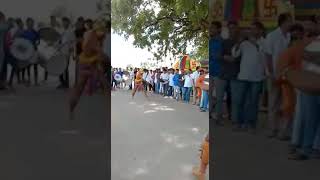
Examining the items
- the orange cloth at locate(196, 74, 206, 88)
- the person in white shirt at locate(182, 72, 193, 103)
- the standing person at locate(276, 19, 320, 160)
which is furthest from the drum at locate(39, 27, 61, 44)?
the person in white shirt at locate(182, 72, 193, 103)

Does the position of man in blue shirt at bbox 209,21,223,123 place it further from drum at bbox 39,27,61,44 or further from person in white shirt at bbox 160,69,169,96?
person in white shirt at bbox 160,69,169,96

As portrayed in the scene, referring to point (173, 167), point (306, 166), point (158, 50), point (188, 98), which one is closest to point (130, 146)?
point (173, 167)

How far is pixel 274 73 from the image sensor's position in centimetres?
411

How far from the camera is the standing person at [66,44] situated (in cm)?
408

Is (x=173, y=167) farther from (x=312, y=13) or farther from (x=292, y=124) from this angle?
(x=312, y=13)

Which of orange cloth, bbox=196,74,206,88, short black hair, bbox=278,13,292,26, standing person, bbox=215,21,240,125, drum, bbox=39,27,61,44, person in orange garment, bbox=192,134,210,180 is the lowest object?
person in orange garment, bbox=192,134,210,180

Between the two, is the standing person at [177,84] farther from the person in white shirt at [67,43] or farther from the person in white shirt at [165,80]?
the person in white shirt at [67,43]

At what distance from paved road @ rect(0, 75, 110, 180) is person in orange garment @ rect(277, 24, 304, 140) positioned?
148 centimetres

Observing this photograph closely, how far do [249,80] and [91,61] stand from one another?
1.36 m

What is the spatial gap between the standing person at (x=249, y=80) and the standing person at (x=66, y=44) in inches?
54.2

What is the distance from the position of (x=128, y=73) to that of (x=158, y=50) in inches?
485

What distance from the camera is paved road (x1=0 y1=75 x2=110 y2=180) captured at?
4.08 meters

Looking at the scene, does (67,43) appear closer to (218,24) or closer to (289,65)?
(218,24)

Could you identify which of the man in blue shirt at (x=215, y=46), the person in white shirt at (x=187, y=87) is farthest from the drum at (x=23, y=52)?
the person in white shirt at (x=187, y=87)
